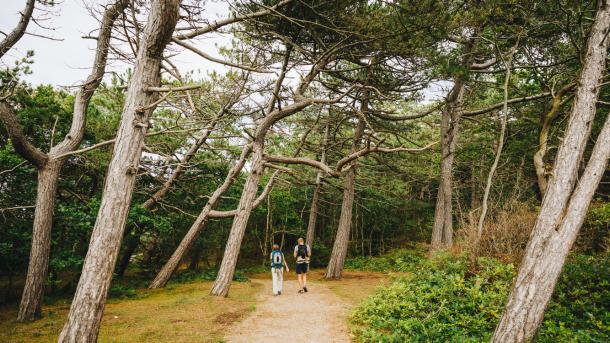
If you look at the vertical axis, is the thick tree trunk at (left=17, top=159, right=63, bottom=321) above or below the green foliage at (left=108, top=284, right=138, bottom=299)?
above

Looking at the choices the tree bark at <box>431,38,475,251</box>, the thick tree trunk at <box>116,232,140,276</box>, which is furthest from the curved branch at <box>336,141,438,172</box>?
the thick tree trunk at <box>116,232,140,276</box>

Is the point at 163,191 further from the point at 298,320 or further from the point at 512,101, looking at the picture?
the point at 512,101

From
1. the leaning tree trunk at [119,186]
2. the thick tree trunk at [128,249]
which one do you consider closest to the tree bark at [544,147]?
the leaning tree trunk at [119,186]

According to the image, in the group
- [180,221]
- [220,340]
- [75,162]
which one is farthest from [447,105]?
[180,221]

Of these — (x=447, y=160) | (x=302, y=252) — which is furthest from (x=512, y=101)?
(x=302, y=252)

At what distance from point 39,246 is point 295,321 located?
20.6 feet

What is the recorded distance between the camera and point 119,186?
4426 mm

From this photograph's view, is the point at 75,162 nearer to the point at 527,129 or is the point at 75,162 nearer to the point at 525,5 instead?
the point at 525,5

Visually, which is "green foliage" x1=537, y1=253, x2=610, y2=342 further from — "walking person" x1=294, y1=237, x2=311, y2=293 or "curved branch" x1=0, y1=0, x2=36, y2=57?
"curved branch" x1=0, y1=0, x2=36, y2=57

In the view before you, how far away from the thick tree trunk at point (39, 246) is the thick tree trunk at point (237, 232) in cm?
405

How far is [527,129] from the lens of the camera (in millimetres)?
10719

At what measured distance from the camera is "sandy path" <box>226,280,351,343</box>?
5.66m

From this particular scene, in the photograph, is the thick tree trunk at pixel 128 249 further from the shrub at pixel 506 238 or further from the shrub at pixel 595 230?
the shrub at pixel 595 230

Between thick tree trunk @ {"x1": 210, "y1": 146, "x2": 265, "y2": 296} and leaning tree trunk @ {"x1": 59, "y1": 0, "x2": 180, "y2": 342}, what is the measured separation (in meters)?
4.73
